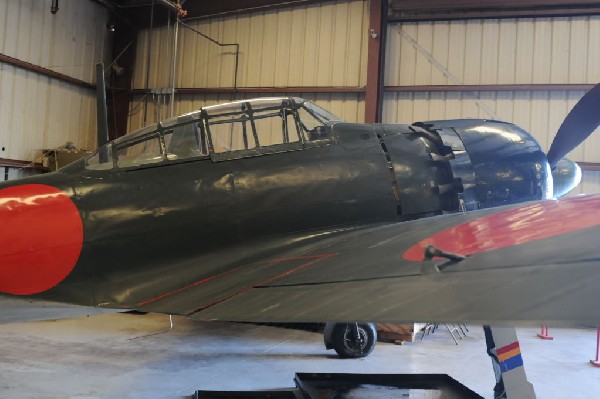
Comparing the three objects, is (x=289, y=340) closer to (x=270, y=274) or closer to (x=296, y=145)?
(x=296, y=145)

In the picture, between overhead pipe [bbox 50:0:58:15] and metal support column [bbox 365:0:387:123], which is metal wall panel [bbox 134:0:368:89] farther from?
overhead pipe [bbox 50:0:58:15]

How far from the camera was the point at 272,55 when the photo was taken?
43.0 ft

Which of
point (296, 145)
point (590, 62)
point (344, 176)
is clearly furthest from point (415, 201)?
point (590, 62)

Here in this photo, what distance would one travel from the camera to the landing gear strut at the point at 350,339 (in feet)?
22.7

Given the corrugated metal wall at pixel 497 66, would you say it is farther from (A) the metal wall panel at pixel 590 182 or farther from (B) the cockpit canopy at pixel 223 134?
(B) the cockpit canopy at pixel 223 134

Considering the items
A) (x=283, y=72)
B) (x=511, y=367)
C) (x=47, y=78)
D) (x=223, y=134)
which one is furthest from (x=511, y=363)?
(x=47, y=78)

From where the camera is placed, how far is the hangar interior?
841 cm

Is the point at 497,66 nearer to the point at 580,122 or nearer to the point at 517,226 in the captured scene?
the point at 580,122

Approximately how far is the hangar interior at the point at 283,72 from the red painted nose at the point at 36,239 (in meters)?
3.70

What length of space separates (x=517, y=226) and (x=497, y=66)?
986 cm

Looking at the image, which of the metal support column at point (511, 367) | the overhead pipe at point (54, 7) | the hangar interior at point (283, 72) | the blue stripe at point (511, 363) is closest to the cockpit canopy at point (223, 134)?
the metal support column at point (511, 367)

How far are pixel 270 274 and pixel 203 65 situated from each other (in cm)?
1108

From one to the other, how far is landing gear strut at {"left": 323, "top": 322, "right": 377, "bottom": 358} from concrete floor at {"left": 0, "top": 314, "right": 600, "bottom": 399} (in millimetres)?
145

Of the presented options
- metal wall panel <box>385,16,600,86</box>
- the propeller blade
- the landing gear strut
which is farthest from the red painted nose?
metal wall panel <box>385,16,600,86</box>
